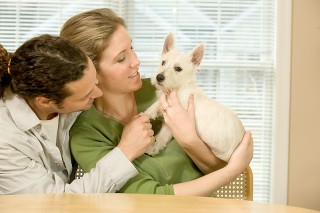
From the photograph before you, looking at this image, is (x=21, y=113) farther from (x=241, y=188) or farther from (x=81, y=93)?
(x=241, y=188)

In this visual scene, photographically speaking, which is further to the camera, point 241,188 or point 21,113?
point 241,188

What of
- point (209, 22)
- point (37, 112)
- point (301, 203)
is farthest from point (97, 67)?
point (301, 203)

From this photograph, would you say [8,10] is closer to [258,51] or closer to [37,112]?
[258,51]

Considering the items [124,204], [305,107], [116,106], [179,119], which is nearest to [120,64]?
[116,106]

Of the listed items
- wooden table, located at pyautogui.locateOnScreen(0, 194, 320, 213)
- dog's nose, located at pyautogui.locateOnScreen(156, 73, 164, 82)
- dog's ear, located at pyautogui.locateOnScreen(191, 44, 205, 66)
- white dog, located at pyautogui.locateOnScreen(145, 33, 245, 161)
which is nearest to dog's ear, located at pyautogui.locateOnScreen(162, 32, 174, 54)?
white dog, located at pyautogui.locateOnScreen(145, 33, 245, 161)

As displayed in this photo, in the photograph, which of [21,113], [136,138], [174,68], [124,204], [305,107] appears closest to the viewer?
[124,204]

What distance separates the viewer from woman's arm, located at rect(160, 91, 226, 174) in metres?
1.85

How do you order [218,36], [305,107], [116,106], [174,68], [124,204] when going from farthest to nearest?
[218,36], [305,107], [174,68], [116,106], [124,204]

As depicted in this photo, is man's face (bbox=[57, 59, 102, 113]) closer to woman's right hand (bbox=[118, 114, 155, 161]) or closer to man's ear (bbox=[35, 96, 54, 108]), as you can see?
man's ear (bbox=[35, 96, 54, 108])

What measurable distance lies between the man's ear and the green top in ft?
0.83

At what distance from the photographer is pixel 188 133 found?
72.4 inches

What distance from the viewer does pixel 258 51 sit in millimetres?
3820

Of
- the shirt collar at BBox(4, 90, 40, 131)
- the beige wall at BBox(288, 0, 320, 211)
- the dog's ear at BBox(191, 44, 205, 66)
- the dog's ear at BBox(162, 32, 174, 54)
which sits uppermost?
the dog's ear at BBox(162, 32, 174, 54)

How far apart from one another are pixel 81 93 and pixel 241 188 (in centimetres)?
87
